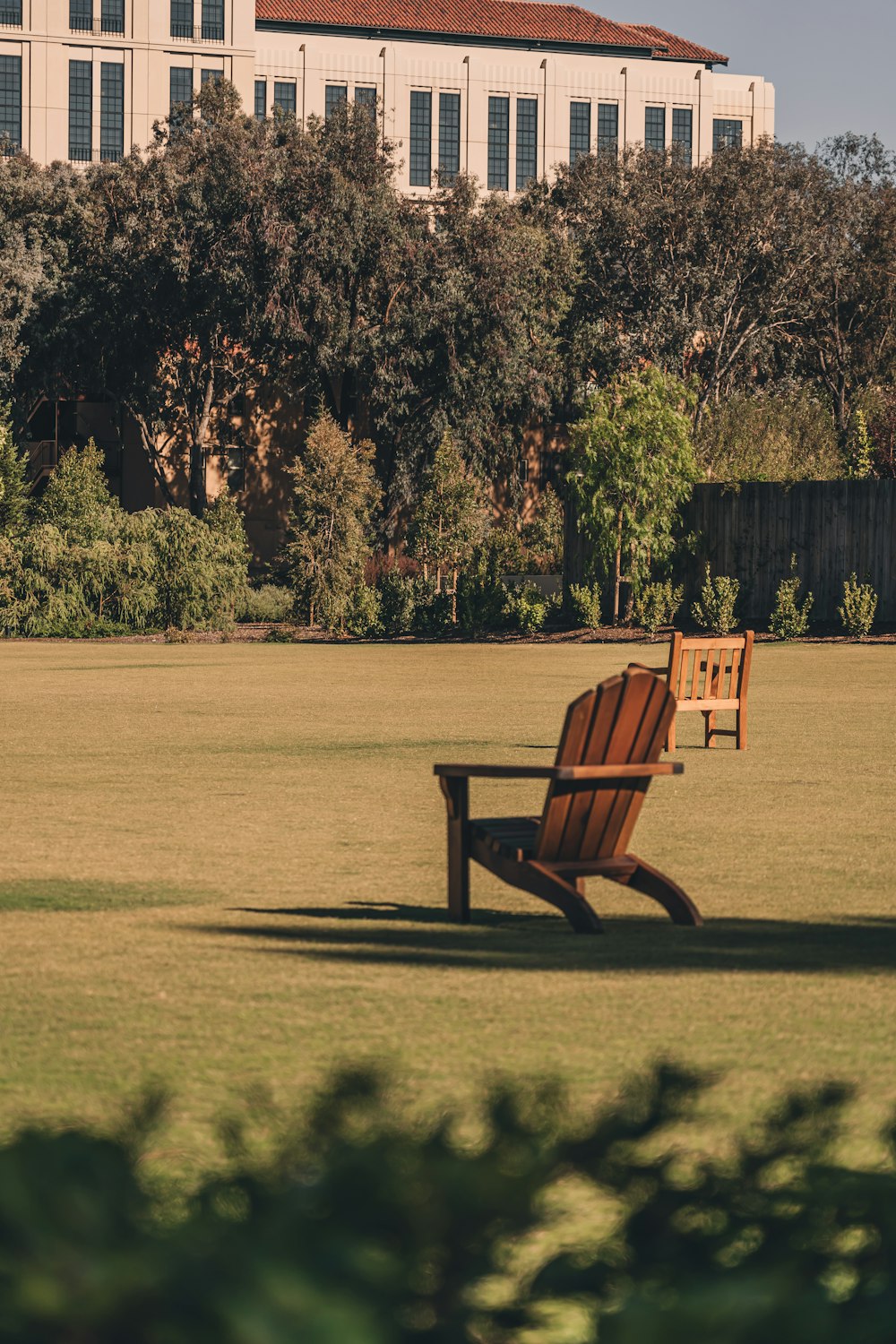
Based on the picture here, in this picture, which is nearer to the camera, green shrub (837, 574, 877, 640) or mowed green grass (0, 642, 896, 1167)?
mowed green grass (0, 642, 896, 1167)

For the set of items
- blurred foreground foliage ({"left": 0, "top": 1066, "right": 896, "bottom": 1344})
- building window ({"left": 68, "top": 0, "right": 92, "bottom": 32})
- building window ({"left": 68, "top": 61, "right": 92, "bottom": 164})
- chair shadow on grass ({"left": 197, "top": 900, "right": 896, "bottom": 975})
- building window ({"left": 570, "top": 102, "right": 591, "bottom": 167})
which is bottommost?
chair shadow on grass ({"left": 197, "top": 900, "right": 896, "bottom": 975})

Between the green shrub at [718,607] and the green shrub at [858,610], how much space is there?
205 centimetres

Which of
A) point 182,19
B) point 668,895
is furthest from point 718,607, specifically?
point 182,19

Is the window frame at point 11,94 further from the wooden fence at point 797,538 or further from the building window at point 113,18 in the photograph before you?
the wooden fence at point 797,538

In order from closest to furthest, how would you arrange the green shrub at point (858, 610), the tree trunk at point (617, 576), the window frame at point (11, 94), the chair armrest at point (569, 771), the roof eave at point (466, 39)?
the chair armrest at point (569, 771) < the green shrub at point (858, 610) < the tree trunk at point (617, 576) < the window frame at point (11, 94) < the roof eave at point (466, 39)

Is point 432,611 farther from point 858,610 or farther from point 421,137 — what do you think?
point 421,137

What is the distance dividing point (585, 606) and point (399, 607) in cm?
399

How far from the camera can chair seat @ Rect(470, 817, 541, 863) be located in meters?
7.32

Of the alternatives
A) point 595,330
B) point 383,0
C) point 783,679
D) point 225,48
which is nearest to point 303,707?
point 783,679

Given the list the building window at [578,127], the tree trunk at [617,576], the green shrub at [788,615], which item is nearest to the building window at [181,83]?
the building window at [578,127]

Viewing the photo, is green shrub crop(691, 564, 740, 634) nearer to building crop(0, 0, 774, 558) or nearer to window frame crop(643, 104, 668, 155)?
building crop(0, 0, 774, 558)

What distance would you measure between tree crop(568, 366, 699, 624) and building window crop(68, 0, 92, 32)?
51.1 m

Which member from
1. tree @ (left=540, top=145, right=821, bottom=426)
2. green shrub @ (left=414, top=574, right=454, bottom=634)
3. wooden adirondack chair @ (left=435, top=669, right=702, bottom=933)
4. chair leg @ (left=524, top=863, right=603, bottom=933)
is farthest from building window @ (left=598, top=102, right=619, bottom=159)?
chair leg @ (left=524, top=863, right=603, bottom=933)

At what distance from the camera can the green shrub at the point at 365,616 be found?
35219 mm
